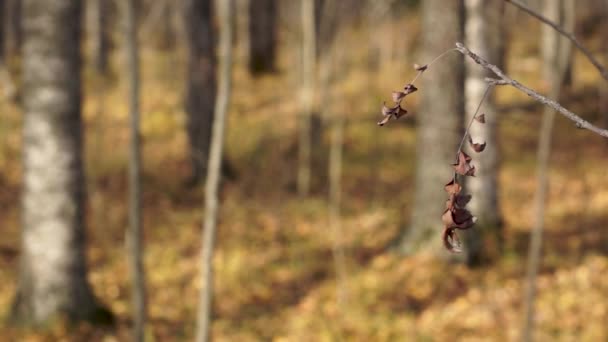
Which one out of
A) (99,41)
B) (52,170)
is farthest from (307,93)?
(99,41)

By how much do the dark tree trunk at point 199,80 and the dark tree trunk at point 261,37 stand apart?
669 cm

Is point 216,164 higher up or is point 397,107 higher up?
point 216,164

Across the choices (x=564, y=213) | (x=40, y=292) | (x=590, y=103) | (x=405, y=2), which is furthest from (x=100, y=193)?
(x=405, y=2)

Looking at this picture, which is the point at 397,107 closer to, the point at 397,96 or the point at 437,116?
the point at 397,96

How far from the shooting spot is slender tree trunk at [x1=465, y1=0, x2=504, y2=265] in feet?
29.3

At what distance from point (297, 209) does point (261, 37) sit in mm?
10118

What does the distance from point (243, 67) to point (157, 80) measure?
8.53 ft

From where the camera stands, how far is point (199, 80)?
13703 millimetres

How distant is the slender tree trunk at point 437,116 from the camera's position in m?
8.71

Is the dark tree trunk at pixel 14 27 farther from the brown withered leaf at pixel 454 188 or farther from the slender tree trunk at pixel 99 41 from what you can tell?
the brown withered leaf at pixel 454 188

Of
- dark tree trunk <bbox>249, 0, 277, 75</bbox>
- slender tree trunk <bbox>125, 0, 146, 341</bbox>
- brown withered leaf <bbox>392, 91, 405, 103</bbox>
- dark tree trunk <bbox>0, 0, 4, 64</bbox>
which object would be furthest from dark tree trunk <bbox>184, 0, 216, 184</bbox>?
brown withered leaf <bbox>392, 91, 405, 103</bbox>

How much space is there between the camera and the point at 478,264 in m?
9.16

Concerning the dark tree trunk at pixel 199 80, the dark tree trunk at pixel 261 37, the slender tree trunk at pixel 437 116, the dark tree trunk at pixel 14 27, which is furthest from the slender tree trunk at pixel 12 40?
the slender tree trunk at pixel 437 116

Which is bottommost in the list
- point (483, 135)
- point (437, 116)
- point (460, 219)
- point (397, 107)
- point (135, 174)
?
point (460, 219)
